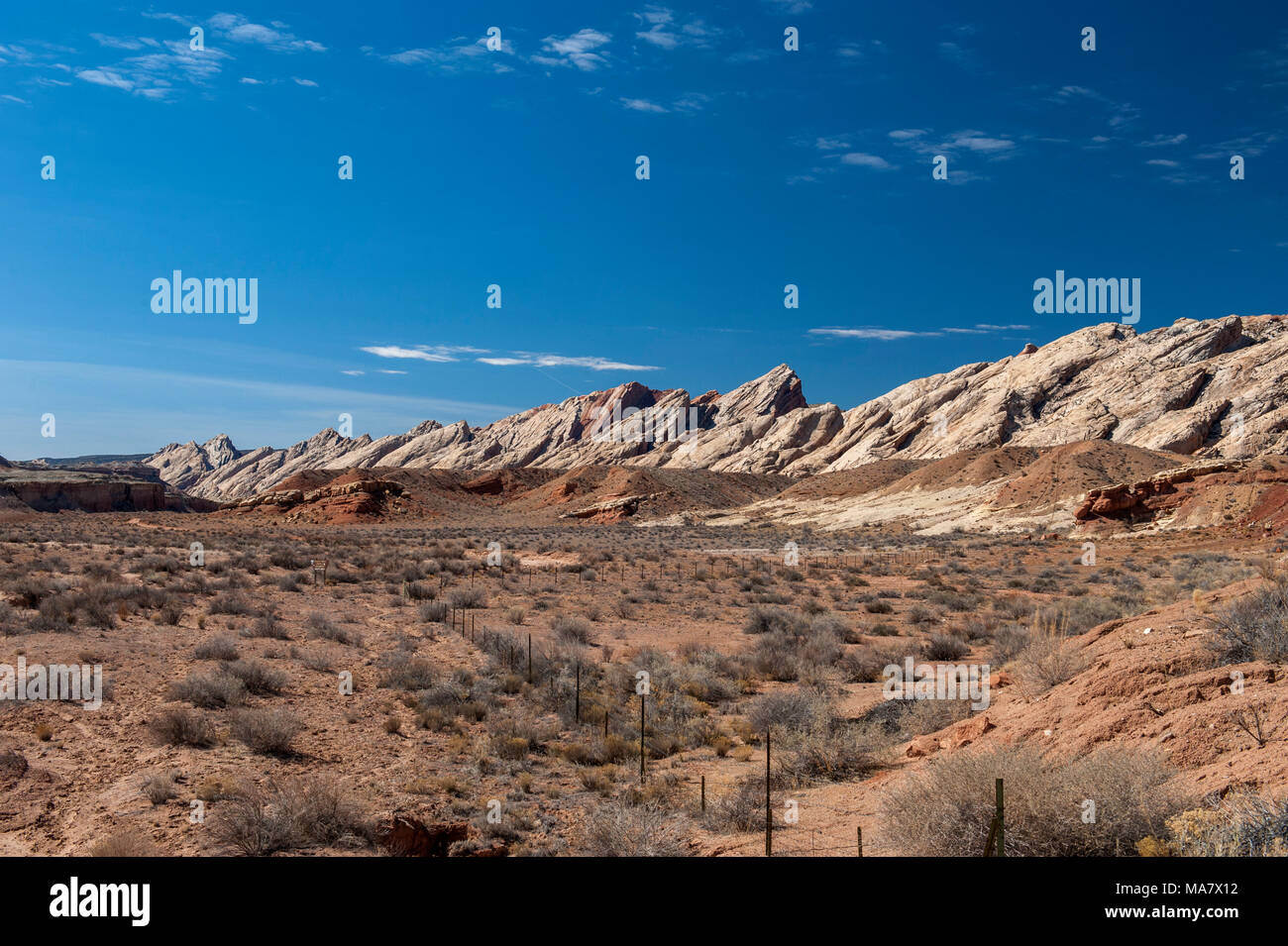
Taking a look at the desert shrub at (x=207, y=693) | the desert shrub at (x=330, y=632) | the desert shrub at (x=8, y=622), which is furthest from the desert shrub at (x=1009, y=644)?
the desert shrub at (x=8, y=622)

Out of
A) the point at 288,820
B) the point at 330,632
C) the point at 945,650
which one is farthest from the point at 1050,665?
the point at 330,632

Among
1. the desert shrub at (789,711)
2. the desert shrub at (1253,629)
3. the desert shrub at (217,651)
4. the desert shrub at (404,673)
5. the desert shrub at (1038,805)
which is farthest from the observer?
→ the desert shrub at (217,651)

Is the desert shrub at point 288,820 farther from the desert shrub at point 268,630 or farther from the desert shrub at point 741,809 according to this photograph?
the desert shrub at point 268,630

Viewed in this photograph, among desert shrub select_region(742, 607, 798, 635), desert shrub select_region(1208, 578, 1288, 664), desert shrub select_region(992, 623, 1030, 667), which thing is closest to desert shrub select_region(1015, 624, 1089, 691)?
desert shrub select_region(1208, 578, 1288, 664)

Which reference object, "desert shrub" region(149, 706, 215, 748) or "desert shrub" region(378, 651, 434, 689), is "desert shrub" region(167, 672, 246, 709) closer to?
"desert shrub" region(149, 706, 215, 748)

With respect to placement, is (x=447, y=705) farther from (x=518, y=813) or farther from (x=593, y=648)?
(x=593, y=648)
